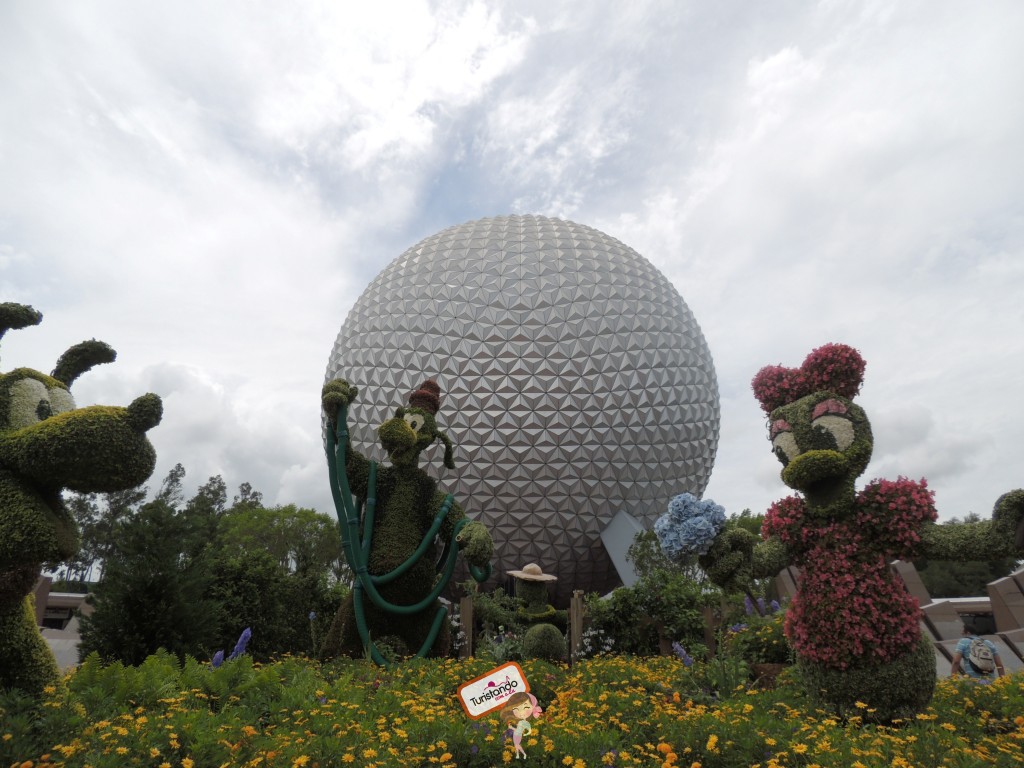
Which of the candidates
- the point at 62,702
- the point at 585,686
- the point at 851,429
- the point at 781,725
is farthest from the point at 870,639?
the point at 62,702

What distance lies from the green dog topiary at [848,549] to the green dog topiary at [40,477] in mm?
4280

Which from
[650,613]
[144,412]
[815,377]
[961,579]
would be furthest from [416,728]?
[961,579]

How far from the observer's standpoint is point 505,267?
1443cm

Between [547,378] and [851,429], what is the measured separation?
27.2 ft

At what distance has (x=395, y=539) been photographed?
24.9 ft

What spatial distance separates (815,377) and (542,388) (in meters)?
7.84

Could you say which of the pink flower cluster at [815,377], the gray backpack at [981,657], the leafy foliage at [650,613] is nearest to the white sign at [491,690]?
the pink flower cluster at [815,377]

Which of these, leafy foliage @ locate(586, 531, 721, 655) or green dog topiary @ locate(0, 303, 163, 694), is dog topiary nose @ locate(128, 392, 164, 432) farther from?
leafy foliage @ locate(586, 531, 721, 655)

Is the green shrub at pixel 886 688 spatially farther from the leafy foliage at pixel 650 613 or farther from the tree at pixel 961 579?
the tree at pixel 961 579

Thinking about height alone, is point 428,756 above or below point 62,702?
below

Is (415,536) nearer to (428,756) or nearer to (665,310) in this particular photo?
(428,756)

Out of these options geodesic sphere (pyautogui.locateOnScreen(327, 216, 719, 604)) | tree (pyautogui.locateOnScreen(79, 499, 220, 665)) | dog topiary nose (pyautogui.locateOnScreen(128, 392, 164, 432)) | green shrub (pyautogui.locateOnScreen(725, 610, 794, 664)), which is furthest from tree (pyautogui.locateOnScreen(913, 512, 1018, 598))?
dog topiary nose (pyautogui.locateOnScreen(128, 392, 164, 432))

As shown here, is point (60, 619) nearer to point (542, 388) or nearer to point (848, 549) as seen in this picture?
point (542, 388)

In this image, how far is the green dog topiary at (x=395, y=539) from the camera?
24.2ft
